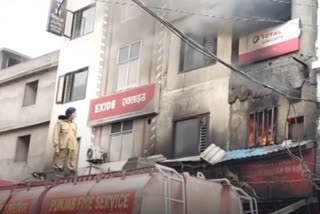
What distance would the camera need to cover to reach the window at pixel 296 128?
37.9 feet

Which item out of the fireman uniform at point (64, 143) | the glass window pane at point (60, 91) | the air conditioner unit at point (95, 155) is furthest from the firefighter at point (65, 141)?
the glass window pane at point (60, 91)

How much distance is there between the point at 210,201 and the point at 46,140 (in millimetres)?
12894

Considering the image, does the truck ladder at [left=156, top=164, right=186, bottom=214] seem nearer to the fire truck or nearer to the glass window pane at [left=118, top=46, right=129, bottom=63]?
the fire truck

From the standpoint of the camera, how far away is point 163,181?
6625 millimetres

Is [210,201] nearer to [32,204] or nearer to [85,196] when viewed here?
[85,196]

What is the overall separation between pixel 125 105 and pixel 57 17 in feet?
16.7

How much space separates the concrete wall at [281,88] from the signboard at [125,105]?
2.65m

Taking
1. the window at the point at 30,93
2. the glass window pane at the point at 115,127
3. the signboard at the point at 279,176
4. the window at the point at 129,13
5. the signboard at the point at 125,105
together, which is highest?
the window at the point at 129,13

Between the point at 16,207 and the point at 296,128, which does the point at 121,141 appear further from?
the point at 16,207

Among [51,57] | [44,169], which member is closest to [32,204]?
[44,169]

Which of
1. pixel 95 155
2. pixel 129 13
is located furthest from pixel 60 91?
pixel 129 13

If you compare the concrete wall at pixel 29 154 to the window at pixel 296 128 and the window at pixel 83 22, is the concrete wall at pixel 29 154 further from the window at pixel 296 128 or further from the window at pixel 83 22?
the window at pixel 296 128

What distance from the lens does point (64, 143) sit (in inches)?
422

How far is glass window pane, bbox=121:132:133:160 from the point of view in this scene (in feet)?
50.8
